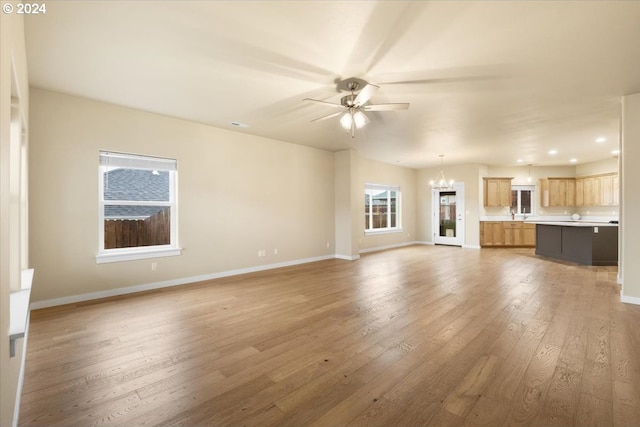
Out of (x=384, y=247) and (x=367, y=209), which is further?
(x=384, y=247)

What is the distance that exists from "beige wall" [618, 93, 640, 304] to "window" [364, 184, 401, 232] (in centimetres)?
560

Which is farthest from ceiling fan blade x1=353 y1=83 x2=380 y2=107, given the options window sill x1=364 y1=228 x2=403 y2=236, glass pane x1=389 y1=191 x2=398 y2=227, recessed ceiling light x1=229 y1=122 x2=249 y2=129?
glass pane x1=389 y1=191 x2=398 y2=227

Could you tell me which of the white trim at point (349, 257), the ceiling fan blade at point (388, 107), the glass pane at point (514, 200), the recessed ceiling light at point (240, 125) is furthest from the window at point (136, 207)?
the glass pane at point (514, 200)

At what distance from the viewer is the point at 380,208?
9.47 m

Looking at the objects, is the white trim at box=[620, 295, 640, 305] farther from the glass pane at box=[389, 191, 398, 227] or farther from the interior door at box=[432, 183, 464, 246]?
the glass pane at box=[389, 191, 398, 227]

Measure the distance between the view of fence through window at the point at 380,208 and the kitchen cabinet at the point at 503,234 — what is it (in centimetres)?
288

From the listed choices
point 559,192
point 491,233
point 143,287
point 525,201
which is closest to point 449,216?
point 491,233

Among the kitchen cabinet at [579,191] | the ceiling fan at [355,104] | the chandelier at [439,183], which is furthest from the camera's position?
the chandelier at [439,183]

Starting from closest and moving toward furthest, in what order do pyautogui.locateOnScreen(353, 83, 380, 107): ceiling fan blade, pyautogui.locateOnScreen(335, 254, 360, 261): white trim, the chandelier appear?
pyautogui.locateOnScreen(353, 83, 380, 107): ceiling fan blade, pyautogui.locateOnScreen(335, 254, 360, 261): white trim, the chandelier

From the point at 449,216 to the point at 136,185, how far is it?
30.5 feet

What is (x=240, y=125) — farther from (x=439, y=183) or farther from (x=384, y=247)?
(x=439, y=183)

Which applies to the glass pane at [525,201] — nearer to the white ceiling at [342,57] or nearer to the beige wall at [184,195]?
the white ceiling at [342,57]

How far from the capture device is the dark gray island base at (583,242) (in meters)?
6.34

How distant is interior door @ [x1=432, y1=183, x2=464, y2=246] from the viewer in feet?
31.7
